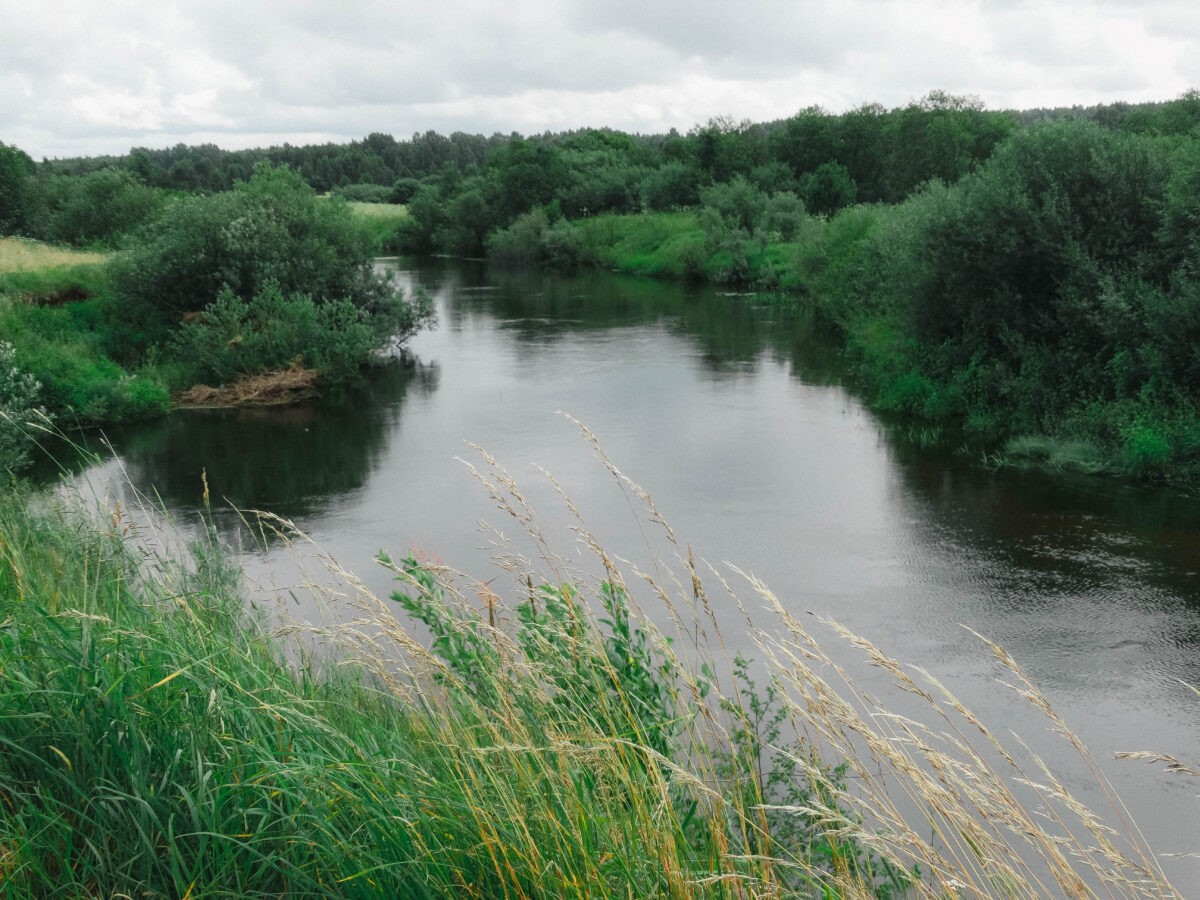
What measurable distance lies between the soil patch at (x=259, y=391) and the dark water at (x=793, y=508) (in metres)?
0.82

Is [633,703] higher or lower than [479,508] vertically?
higher

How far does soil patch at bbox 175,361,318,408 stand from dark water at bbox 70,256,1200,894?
0.82 metres

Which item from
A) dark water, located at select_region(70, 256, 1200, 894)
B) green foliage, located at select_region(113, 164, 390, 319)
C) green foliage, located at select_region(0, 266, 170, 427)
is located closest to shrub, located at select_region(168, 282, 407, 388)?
green foliage, located at select_region(113, 164, 390, 319)

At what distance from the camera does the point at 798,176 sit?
5262cm

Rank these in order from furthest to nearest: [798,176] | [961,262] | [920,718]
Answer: [798,176]
[961,262]
[920,718]

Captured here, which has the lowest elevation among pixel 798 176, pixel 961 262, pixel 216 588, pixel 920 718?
pixel 920 718

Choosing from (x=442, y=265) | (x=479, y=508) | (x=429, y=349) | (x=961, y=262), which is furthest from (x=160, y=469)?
(x=442, y=265)

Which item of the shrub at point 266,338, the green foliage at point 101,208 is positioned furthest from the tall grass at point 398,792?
the green foliage at point 101,208

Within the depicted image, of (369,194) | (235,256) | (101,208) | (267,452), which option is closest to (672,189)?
(101,208)

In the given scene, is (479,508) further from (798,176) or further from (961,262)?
(798,176)

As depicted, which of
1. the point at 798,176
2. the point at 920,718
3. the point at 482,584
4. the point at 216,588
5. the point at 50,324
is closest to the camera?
the point at 482,584

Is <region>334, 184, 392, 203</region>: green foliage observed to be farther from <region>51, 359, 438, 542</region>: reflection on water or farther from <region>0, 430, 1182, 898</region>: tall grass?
<region>0, 430, 1182, 898</region>: tall grass

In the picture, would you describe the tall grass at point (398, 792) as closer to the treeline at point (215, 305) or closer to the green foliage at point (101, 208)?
the treeline at point (215, 305)

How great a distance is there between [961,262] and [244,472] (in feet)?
39.9
